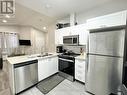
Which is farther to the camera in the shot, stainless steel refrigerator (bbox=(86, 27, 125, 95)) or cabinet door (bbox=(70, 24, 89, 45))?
cabinet door (bbox=(70, 24, 89, 45))

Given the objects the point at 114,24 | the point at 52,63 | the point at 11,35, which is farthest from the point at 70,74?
the point at 11,35

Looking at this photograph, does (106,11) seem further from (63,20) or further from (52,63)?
(52,63)

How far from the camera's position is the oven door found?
2.93m

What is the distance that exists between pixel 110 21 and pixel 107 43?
0.47 m

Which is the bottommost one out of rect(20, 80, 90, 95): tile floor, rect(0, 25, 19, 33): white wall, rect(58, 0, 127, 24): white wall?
rect(20, 80, 90, 95): tile floor

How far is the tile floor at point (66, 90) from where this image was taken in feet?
7.56

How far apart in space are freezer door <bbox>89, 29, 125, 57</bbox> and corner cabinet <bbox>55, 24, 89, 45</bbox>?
76cm

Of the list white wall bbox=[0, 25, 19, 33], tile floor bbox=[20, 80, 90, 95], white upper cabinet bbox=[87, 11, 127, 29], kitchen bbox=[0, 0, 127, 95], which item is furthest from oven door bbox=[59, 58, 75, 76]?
white wall bbox=[0, 25, 19, 33]

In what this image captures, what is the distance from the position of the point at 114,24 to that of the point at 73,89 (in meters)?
2.03

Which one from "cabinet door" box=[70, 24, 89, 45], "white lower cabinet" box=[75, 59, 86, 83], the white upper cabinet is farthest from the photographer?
"cabinet door" box=[70, 24, 89, 45]

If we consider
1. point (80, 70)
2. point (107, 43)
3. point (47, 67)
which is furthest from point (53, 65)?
point (107, 43)

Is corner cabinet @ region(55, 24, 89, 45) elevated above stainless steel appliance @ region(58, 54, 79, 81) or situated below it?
above

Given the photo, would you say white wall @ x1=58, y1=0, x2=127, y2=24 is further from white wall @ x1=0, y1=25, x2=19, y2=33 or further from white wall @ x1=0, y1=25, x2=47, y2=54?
white wall @ x1=0, y1=25, x2=19, y2=33

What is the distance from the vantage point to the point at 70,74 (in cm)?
300
